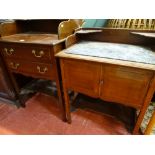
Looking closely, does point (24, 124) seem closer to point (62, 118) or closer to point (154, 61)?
point (62, 118)

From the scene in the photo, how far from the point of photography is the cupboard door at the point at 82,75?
0.98 metres

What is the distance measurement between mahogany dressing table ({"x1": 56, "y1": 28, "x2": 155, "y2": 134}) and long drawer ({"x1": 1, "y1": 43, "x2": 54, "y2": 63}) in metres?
0.13

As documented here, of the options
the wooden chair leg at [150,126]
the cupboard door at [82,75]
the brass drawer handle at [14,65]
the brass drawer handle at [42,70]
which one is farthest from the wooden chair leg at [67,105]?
the wooden chair leg at [150,126]

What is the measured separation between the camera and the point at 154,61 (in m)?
0.85

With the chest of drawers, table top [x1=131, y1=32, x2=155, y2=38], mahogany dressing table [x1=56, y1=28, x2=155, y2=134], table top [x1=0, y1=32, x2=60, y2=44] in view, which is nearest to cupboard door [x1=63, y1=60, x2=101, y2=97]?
mahogany dressing table [x1=56, y1=28, x2=155, y2=134]

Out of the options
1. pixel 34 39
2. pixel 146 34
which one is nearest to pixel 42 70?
pixel 34 39

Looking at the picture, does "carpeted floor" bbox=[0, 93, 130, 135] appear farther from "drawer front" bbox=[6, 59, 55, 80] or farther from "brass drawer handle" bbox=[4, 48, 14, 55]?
"brass drawer handle" bbox=[4, 48, 14, 55]

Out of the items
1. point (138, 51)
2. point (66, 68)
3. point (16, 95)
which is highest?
point (138, 51)

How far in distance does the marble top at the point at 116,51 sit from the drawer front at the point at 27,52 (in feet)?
0.56

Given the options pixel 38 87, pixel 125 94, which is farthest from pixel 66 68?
pixel 38 87

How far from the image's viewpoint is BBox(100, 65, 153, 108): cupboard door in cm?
87

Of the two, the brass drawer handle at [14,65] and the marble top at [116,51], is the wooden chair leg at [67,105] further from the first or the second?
the brass drawer handle at [14,65]

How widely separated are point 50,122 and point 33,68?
64cm

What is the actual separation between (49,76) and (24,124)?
68cm
